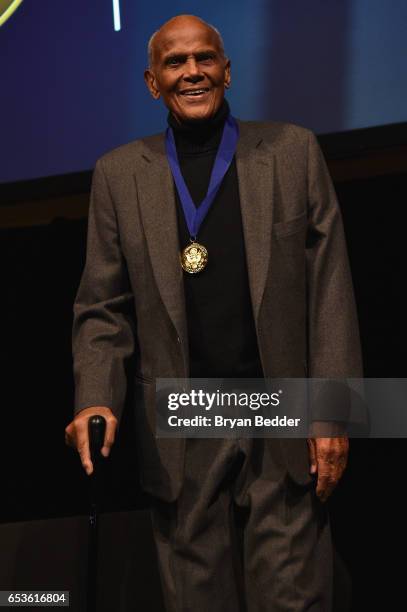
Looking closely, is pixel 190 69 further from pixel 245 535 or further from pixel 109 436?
pixel 245 535

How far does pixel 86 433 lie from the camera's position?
74.5 inches

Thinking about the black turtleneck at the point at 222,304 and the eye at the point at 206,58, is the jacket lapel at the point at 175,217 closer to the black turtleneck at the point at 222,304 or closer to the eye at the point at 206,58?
the black turtleneck at the point at 222,304

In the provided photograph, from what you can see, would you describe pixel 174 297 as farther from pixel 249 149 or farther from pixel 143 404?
pixel 249 149

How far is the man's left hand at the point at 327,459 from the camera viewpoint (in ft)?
6.20

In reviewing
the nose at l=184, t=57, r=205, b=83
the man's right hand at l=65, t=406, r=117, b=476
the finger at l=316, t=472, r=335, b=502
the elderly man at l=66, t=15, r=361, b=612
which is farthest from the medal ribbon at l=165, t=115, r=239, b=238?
the finger at l=316, t=472, r=335, b=502

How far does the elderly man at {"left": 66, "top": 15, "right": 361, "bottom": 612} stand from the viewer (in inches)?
75.7

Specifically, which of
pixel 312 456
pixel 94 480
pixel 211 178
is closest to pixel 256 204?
pixel 211 178

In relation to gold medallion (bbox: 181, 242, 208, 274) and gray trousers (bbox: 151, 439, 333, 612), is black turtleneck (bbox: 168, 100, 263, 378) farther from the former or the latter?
gray trousers (bbox: 151, 439, 333, 612)

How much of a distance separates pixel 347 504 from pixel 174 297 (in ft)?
3.33

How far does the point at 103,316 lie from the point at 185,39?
0.65 metres

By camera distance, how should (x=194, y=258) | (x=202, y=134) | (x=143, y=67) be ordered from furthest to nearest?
(x=143, y=67)
(x=202, y=134)
(x=194, y=258)

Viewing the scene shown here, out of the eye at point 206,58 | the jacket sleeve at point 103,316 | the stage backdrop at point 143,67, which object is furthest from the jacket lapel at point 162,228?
the stage backdrop at point 143,67

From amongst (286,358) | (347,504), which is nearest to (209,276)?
(286,358)

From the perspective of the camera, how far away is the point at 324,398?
1905 millimetres
